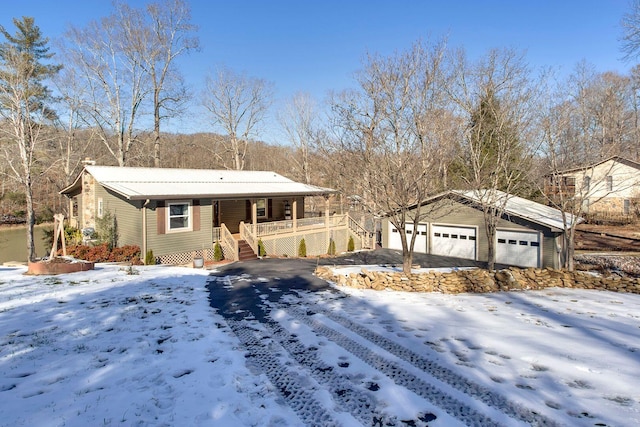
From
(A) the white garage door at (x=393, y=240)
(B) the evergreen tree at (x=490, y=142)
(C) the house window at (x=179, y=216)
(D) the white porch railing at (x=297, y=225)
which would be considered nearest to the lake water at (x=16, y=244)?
(C) the house window at (x=179, y=216)

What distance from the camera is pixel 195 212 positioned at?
1546 cm

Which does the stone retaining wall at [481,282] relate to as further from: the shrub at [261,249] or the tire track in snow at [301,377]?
the shrub at [261,249]

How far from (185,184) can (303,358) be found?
14.0 m

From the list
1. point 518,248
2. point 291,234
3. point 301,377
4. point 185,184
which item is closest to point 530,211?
point 518,248

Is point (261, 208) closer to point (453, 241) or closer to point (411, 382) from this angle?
point (453, 241)

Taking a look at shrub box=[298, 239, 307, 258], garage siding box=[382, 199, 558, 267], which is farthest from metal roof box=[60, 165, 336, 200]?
garage siding box=[382, 199, 558, 267]

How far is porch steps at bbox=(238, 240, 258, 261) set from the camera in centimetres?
1612

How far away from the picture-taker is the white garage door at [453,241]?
18391 mm

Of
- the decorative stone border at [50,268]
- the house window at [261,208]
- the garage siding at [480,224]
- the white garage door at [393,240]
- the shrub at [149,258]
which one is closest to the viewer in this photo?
the decorative stone border at [50,268]

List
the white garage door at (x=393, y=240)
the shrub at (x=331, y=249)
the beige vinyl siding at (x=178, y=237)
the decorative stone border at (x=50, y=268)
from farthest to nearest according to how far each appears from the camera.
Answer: the white garage door at (x=393, y=240)
the shrub at (x=331, y=249)
the beige vinyl siding at (x=178, y=237)
the decorative stone border at (x=50, y=268)

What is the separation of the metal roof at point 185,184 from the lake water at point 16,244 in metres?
6.67

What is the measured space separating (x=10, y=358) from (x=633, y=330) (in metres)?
8.66

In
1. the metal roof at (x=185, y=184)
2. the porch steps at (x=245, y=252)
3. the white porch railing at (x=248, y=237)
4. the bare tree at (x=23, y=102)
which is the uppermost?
the bare tree at (x=23, y=102)

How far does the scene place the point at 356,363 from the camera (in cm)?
463
